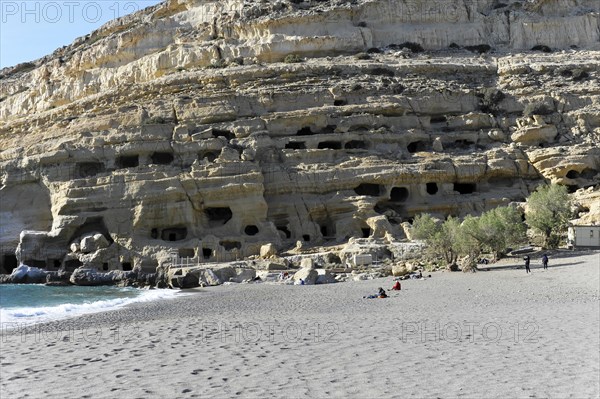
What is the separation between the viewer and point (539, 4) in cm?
5344

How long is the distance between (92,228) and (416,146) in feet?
66.7

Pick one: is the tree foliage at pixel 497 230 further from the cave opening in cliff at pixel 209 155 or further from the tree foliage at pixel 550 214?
the cave opening in cliff at pixel 209 155

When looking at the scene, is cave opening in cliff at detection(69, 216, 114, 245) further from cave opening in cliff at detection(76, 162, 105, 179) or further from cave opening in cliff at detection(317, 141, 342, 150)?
cave opening in cliff at detection(317, 141, 342, 150)

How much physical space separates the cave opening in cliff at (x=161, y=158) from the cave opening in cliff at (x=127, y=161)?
0.98 m

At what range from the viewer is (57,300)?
76.0 feet

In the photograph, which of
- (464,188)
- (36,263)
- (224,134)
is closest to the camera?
(36,263)

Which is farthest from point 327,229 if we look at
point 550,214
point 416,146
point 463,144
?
point 550,214

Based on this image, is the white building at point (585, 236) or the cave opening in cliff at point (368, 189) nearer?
the white building at point (585, 236)

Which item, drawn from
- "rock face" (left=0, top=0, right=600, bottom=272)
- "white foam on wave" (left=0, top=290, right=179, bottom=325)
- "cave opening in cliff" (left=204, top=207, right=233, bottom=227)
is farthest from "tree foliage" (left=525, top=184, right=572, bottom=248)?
"white foam on wave" (left=0, top=290, right=179, bottom=325)

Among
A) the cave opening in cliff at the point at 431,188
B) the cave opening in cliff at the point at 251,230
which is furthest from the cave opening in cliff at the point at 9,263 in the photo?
the cave opening in cliff at the point at 431,188

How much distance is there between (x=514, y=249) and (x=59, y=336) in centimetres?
2333

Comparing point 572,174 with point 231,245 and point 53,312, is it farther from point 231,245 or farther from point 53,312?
point 53,312

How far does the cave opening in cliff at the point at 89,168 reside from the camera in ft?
122

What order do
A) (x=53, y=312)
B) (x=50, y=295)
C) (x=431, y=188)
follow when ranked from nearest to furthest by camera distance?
1. (x=53, y=312)
2. (x=50, y=295)
3. (x=431, y=188)
